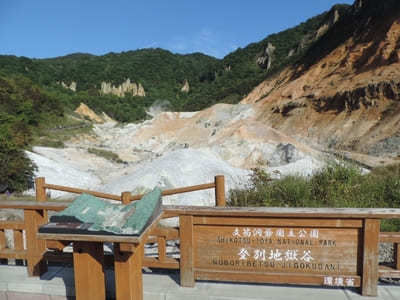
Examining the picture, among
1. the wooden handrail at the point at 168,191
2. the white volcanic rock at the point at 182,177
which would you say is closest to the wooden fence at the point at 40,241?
the wooden handrail at the point at 168,191

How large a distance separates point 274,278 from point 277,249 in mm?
277

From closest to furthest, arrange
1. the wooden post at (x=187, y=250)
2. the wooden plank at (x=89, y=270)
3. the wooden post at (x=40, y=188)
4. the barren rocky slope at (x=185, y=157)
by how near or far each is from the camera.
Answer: the wooden plank at (x=89, y=270) → the wooden post at (x=187, y=250) → the wooden post at (x=40, y=188) → the barren rocky slope at (x=185, y=157)

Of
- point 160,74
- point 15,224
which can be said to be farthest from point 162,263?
point 160,74

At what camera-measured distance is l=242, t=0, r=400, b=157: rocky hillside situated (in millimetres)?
18442

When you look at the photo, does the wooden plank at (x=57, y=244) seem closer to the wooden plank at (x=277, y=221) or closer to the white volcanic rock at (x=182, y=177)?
the wooden plank at (x=277, y=221)

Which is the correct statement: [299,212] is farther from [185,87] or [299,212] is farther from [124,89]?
[185,87]

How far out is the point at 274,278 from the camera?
120 inches

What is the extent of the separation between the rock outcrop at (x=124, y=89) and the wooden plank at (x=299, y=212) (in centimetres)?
9722

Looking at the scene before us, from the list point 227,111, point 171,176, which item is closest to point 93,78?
point 227,111

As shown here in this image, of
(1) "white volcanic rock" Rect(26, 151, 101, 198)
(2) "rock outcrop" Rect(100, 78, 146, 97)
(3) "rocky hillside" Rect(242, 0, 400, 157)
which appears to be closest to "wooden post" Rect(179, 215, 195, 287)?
(1) "white volcanic rock" Rect(26, 151, 101, 198)

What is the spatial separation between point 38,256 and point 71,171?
40.8 ft

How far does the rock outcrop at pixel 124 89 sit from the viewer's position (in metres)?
96.2

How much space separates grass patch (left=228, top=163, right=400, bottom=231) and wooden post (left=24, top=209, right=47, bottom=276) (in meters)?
3.97

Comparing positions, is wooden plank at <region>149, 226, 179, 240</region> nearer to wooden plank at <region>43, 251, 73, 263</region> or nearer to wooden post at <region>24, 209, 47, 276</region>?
wooden plank at <region>43, 251, 73, 263</region>
